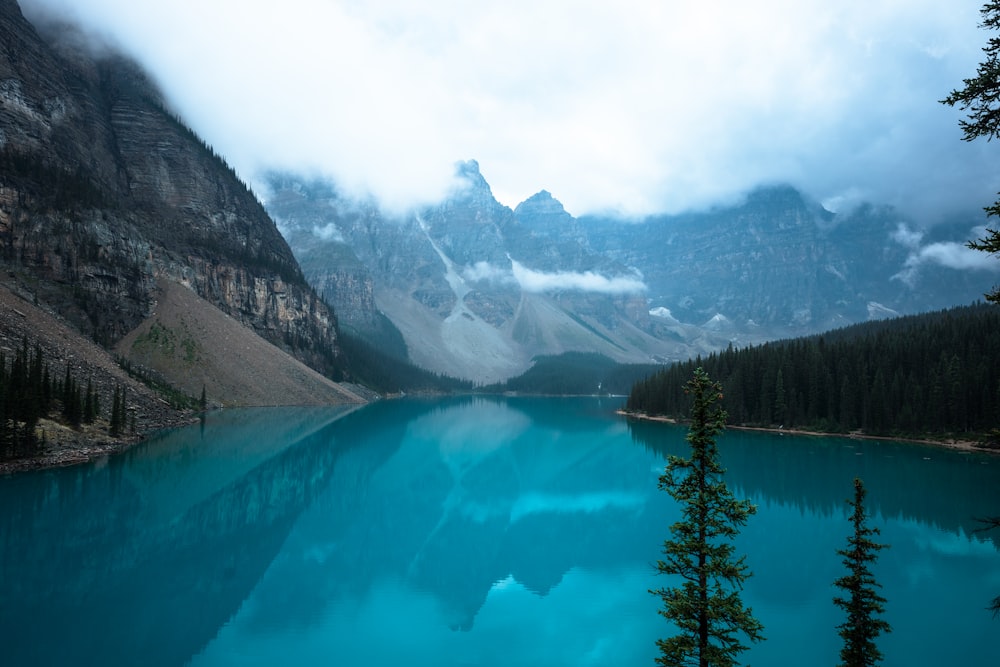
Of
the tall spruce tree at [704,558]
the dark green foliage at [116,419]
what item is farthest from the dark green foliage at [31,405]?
the tall spruce tree at [704,558]

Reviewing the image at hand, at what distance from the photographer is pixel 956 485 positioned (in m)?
43.7

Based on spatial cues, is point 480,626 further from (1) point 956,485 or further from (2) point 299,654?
(1) point 956,485

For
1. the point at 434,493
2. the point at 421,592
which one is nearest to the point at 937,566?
the point at 421,592

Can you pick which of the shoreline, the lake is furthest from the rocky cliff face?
the shoreline

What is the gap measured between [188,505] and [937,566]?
39.0 m

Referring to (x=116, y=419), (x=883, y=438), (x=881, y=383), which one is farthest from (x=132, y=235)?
(x=883, y=438)

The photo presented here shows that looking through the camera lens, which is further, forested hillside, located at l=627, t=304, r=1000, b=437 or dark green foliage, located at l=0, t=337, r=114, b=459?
forested hillside, located at l=627, t=304, r=1000, b=437

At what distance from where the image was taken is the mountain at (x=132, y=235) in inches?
3452

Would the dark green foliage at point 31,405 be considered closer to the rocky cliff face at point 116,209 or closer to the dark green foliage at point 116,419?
the dark green foliage at point 116,419

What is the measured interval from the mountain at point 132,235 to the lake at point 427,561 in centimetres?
3557

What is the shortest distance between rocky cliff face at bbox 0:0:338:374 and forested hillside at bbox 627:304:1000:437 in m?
101

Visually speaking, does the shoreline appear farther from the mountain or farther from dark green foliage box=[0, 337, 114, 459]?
the mountain

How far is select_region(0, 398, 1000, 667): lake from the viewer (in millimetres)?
17188

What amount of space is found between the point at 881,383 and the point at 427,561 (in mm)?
72797
